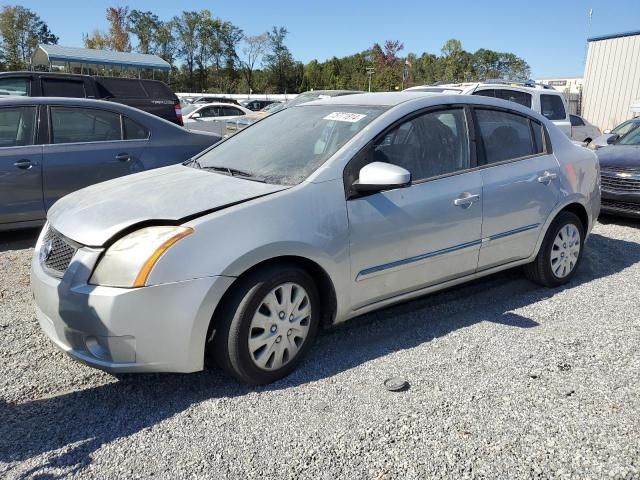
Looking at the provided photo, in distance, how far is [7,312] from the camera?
3910 mm

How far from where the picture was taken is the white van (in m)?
9.02

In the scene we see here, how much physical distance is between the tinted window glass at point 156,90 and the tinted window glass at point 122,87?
0.11m

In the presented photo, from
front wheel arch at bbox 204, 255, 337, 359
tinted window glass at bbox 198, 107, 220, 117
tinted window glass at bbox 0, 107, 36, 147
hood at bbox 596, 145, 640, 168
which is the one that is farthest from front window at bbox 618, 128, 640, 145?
tinted window glass at bbox 198, 107, 220, 117

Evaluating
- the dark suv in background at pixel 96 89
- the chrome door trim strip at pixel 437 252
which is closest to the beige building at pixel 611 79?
the dark suv in background at pixel 96 89

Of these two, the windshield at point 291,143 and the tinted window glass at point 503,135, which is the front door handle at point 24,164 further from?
the tinted window glass at point 503,135

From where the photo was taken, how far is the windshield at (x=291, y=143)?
3.32 m

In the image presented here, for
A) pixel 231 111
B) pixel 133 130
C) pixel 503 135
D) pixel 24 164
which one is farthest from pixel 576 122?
pixel 24 164

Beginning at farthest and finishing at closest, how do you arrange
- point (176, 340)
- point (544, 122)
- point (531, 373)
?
point (544, 122) → point (531, 373) → point (176, 340)

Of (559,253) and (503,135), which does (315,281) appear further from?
(559,253)

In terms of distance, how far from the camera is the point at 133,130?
20.0ft

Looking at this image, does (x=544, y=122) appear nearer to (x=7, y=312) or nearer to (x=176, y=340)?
(x=176, y=340)

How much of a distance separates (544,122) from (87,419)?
3961mm

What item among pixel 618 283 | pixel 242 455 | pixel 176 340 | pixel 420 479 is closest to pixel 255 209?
pixel 176 340

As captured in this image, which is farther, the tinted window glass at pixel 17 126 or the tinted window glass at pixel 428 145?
the tinted window glass at pixel 17 126
